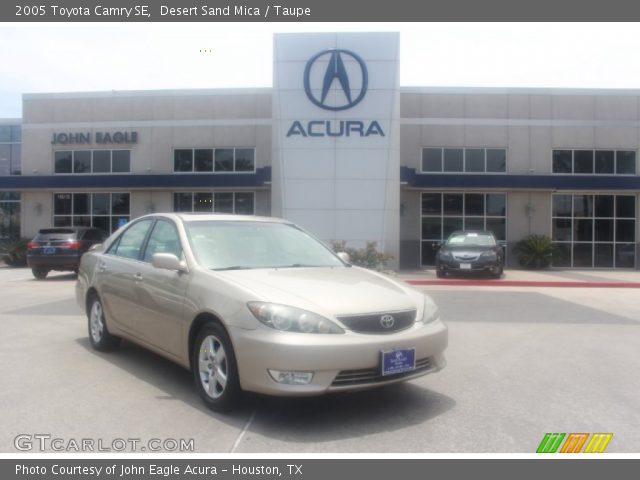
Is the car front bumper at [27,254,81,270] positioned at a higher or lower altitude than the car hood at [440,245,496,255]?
lower

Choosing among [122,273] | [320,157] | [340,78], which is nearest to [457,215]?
[320,157]

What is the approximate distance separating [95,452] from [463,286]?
13.2m

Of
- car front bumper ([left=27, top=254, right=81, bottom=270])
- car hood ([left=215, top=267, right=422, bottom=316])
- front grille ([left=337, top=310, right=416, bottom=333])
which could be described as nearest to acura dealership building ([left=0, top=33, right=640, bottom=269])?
car front bumper ([left=27, top=254, right=81, bottom=270])

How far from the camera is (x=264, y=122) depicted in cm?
2455

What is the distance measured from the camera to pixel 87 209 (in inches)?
1001

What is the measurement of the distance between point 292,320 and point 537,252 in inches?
790

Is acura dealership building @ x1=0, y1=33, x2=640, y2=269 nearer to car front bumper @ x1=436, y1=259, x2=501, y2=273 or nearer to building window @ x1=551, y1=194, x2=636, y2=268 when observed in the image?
building window @ x1=551, y1=194, x2=636, y2=268

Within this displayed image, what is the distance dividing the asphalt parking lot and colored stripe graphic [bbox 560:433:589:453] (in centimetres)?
12

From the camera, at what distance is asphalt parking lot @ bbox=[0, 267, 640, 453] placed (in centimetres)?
416

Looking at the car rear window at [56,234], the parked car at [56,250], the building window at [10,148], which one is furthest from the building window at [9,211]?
the parked car at [56,250]

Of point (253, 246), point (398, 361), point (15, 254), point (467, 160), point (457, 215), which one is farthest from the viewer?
point (467, 160)

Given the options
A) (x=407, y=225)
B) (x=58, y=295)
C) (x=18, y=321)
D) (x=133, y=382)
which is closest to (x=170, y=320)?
(x=133, y=382)

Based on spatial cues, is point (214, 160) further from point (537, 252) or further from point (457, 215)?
point (537, 252)
